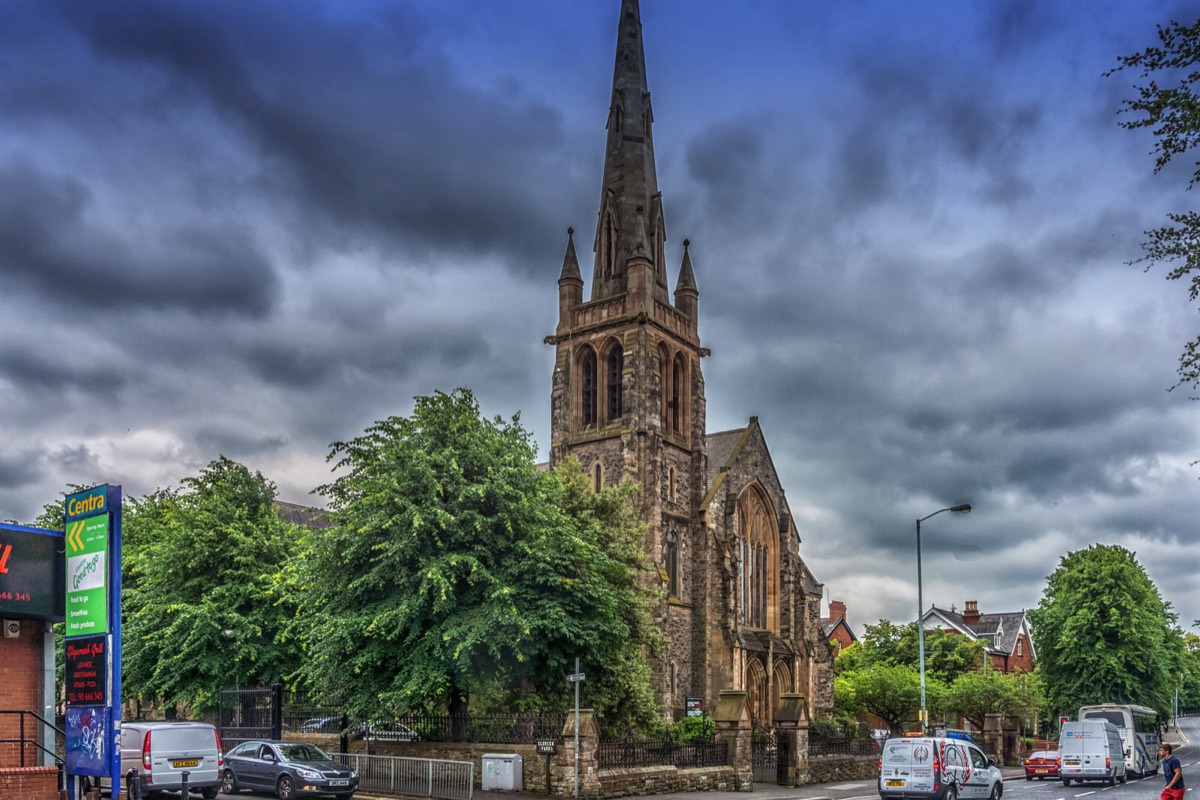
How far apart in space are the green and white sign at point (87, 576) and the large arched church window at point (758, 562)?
3944cm

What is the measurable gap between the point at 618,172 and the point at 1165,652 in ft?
134

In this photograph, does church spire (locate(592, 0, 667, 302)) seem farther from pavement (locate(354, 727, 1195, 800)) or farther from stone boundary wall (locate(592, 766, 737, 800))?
stone boundary wall (locate(592, 766, 737, 800))

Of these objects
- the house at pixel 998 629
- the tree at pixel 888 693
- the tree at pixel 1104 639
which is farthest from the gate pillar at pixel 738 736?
the house at pixel 998 629

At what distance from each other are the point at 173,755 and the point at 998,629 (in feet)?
282

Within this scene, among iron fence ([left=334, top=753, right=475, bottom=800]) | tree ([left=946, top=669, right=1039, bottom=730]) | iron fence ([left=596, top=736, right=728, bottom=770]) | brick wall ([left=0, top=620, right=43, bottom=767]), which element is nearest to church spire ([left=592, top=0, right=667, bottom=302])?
tree ([left=946, top=669, right=1039, bottom=730])

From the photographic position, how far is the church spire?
52750mm

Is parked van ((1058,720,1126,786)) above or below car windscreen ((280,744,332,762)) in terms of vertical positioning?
below

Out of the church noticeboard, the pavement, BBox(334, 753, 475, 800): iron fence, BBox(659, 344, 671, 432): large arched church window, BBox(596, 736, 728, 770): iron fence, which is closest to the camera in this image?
the church noticeboard

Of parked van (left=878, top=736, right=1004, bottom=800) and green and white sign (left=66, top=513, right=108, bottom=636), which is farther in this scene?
parked van (left=878, top=736, right=1004, bottom=800)

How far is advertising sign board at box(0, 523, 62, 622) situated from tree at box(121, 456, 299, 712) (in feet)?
61.0

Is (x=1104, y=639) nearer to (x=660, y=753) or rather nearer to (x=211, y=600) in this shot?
(x=660, y=753)

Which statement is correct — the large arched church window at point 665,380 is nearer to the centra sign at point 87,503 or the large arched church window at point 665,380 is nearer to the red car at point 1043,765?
the red car at point 1043,765

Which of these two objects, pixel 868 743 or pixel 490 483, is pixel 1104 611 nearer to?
pixel 868 743

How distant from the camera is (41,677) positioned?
16.8 m
